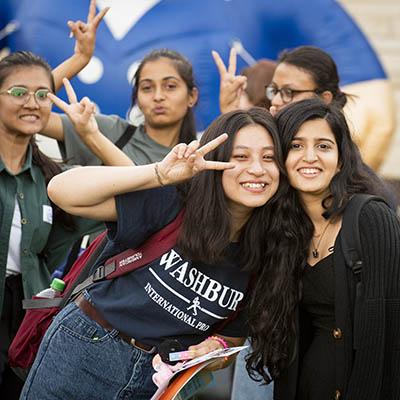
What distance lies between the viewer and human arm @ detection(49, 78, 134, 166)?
2801 mm

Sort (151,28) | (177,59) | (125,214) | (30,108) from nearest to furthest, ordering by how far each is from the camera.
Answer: (125,214) < (30,108) < (177,59) < (151,28)

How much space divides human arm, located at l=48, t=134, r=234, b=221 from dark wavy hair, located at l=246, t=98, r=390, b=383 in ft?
1.47

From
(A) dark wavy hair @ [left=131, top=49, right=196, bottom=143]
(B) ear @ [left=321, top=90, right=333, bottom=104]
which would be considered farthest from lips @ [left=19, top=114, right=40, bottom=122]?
(B) ear @ [left=321, top=90, right=333, bottom=104]

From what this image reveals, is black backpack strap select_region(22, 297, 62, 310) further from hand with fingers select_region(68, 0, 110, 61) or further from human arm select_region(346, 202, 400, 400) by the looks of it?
hand with fingers select_region(68, 0, 110, 61)

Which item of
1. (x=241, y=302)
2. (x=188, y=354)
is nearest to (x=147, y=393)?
(x=188, y=354)

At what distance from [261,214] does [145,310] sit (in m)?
0.59

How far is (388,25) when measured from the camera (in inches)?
365

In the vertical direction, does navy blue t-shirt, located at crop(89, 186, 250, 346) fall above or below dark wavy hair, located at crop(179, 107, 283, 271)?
below

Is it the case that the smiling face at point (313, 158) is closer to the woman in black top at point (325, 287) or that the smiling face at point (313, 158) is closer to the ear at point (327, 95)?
the woman in black top at point (325, 287)

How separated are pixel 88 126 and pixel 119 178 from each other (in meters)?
0.77

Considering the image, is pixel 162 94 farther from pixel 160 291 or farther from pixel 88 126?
pixel 160 291

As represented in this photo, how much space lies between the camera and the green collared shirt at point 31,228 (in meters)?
2.98

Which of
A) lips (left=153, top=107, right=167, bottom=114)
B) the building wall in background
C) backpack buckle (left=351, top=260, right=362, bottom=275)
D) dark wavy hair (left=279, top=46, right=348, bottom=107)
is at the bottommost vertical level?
backpack buckle (left=351, top=260, right=362, bottom=275)

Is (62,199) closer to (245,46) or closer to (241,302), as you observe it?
(241,302)
